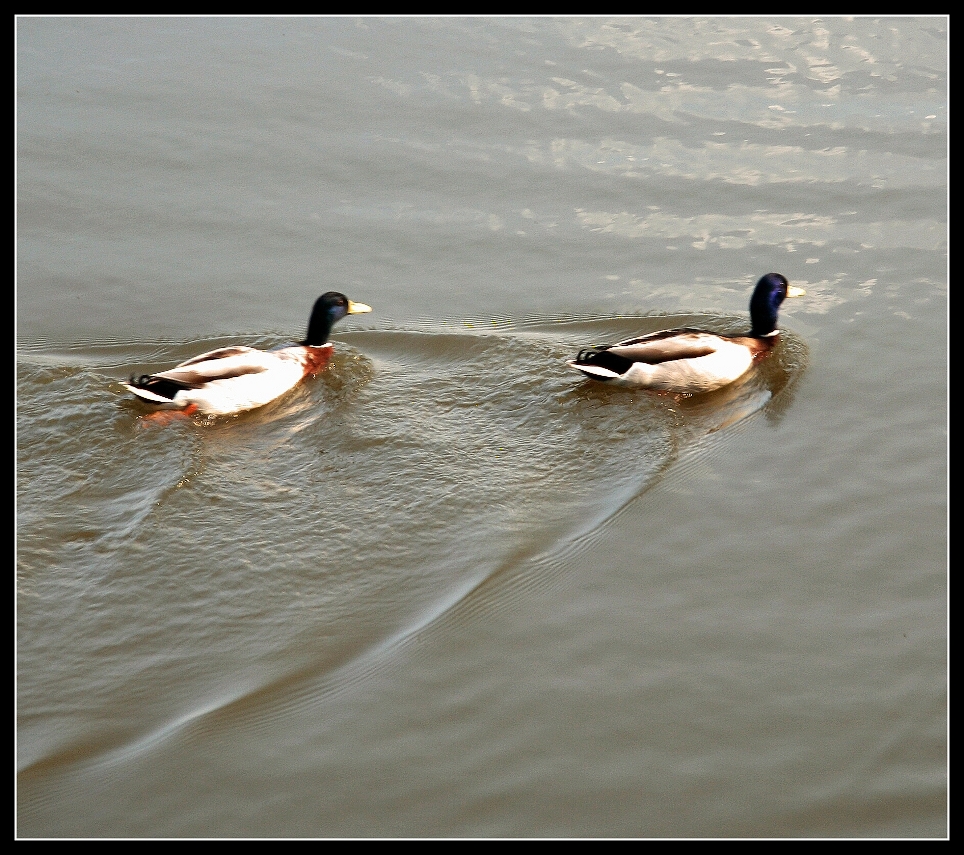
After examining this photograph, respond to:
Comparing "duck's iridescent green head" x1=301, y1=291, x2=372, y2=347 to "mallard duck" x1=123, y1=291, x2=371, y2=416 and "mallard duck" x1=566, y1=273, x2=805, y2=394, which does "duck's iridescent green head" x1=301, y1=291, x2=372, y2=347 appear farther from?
"mallard duck" x1=566, y1=273, x2=805, y2=394

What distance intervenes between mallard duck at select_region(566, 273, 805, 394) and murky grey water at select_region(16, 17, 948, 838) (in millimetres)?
162

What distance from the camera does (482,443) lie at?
698 cm

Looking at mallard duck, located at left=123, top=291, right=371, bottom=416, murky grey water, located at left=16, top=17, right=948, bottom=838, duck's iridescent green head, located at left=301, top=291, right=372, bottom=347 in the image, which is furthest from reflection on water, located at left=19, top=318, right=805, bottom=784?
duck's iridescent green head, located at left=301, top=291, right=372, bottom=347

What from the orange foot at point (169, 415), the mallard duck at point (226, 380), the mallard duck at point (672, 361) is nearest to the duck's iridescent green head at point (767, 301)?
the mallard duck at point (672, 361)

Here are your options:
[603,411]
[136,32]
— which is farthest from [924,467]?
[136,32]

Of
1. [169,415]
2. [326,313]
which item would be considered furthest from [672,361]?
[169,415]

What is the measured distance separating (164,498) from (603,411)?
2.93 metres

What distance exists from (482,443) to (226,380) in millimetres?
1826

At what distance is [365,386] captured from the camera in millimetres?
7828

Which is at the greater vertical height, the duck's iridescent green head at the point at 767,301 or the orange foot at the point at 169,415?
the duck's iridescent green head at the point at 767,301

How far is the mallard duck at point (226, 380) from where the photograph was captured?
287 inches

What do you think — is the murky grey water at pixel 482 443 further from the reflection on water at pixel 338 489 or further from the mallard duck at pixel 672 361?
the mallard duck at pixel 672 361

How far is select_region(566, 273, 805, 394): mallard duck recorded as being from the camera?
764 centimetres

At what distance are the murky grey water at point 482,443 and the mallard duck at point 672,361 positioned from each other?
16 centimetres
